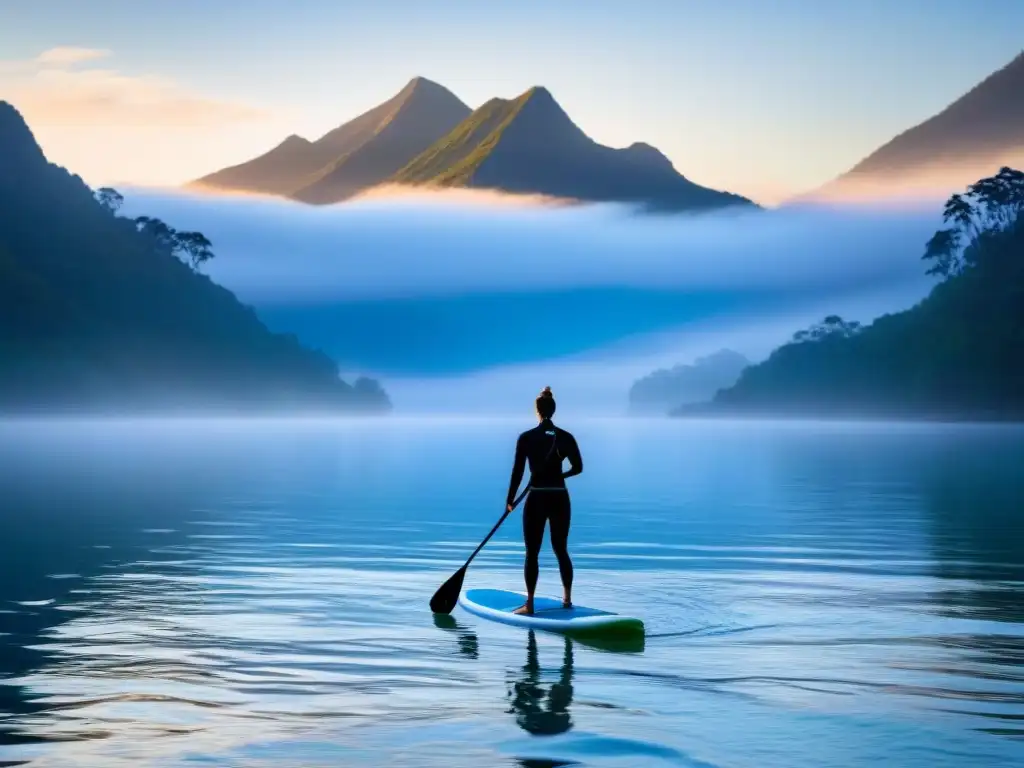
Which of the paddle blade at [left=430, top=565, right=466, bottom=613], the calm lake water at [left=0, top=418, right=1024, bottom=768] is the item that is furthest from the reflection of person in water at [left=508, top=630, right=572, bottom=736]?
the paddle blade at [left=430, top=565, right=466, bottom=613]

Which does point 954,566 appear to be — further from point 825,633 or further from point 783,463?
point 783,463

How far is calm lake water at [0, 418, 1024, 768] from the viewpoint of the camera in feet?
37.7

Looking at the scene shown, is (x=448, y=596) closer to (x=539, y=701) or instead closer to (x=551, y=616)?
(x=551, y=616)

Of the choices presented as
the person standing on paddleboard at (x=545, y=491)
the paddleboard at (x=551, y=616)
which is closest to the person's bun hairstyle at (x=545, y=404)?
the person standing on paddleboard at (x=545, y=491)

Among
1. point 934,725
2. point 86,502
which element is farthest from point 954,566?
point 86,502

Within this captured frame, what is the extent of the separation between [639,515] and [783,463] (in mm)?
41111

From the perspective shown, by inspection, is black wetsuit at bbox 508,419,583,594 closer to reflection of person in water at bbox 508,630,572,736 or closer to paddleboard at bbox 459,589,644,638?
paddleboard at bbox 459,589,644,638

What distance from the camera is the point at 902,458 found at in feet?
280

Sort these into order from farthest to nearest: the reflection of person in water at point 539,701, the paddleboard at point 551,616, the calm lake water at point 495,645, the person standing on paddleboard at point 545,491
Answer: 1. the person standing on paddleboard at point 545,491
2. the paddleboard at point 551,616
3. the reflection of person in water at point 539,701
4. the calm lake water at point 495,645

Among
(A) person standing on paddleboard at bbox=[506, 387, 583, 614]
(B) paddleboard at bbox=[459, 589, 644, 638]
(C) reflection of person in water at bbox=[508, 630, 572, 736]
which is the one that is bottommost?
(C) reflection of person in water at bbox=[508, 630, 572, 736]

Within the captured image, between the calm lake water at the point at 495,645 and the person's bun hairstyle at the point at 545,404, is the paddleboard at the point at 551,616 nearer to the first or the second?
the calm lake water at the point at 495,645

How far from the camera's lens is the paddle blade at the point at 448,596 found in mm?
18984

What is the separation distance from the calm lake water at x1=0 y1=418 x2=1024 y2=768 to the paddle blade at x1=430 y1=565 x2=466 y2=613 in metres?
0.51

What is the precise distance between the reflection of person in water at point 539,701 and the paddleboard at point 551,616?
1.16 meters
